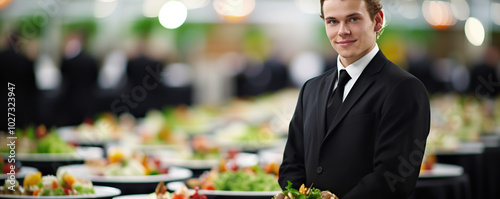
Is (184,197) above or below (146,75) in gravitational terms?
below

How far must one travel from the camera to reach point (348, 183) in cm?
214

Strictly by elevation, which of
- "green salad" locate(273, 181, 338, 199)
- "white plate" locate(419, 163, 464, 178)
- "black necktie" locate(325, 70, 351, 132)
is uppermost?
"black necktie" locate(325, 70, 351, 132)

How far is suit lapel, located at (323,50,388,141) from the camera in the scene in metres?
2.15

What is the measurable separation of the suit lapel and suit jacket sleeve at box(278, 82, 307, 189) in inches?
8.6

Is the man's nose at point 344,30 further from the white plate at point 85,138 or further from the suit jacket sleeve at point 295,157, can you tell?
the white plate at point 85,138

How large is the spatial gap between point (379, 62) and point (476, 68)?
407 inches

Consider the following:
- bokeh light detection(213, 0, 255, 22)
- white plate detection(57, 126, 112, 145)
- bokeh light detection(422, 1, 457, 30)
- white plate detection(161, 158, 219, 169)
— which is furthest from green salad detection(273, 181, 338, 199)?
bokeh light detection(422, 1, 457, 30)

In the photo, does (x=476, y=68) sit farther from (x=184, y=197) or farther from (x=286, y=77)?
(x=184, y=197)

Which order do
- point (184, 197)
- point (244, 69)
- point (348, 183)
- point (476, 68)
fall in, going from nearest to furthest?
point (348, 183)
point (184, 197)
point (476, 68)
point (244, 69)

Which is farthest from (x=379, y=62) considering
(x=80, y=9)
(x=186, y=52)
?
(x=186, y=52)

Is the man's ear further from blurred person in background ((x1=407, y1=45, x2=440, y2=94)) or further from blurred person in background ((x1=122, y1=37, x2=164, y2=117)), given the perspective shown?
blurred person in background ((x1=407, y1=45, x2=440, y2=94))

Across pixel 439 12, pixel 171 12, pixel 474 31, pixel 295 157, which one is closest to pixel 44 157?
pixel 295 157

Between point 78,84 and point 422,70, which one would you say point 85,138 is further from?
point 422,70

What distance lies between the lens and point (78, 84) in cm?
906
